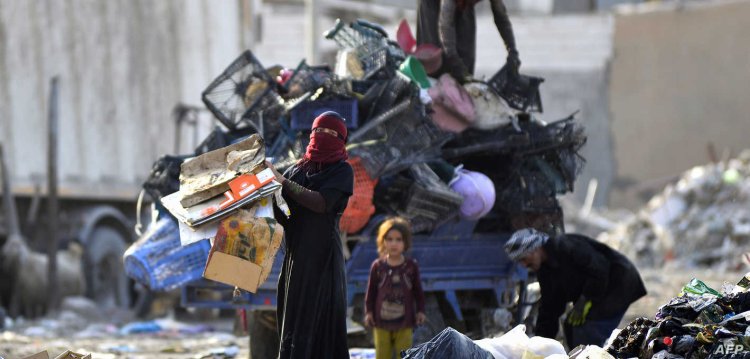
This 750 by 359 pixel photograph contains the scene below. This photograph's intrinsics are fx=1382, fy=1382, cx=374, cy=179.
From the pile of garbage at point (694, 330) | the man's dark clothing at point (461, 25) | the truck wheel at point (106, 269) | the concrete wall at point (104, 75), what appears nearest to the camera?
the pile of garbage at point (694, 330)

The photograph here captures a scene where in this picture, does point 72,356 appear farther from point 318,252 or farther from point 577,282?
point 577,282

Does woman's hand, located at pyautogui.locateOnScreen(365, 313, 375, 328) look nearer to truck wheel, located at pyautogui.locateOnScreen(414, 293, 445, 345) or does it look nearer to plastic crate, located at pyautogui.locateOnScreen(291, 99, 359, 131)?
truck wheel, located at pyautogui.locateOnScreen(414, 293, 445, 345)

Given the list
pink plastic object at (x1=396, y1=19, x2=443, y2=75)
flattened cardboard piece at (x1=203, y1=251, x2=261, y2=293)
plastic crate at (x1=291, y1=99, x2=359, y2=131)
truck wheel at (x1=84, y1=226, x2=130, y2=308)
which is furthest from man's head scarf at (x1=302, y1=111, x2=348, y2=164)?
truck wheel at (x1=84, y1=226, x2=130, y2=308)

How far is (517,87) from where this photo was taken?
9.80 m

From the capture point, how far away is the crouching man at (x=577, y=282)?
25.8 ft

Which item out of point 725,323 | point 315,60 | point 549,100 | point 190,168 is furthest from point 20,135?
point 549,100

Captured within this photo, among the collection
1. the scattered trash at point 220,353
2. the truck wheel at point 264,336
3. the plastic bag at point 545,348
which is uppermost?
the plastic bag at point 545,348

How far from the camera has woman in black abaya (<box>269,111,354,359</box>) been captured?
21.1ft

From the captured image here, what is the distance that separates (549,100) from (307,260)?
2583 centimetres

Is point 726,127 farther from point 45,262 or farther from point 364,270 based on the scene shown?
point 364,270

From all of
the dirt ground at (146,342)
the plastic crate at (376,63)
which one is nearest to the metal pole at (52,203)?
the dirt ground at (146,342)

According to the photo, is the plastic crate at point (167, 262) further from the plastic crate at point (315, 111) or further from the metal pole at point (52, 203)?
the metal pole at point (52, 203)

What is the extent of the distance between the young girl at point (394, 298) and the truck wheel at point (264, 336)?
1.05 m

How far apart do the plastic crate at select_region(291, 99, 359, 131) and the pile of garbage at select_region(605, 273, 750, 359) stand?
266 centimetres
